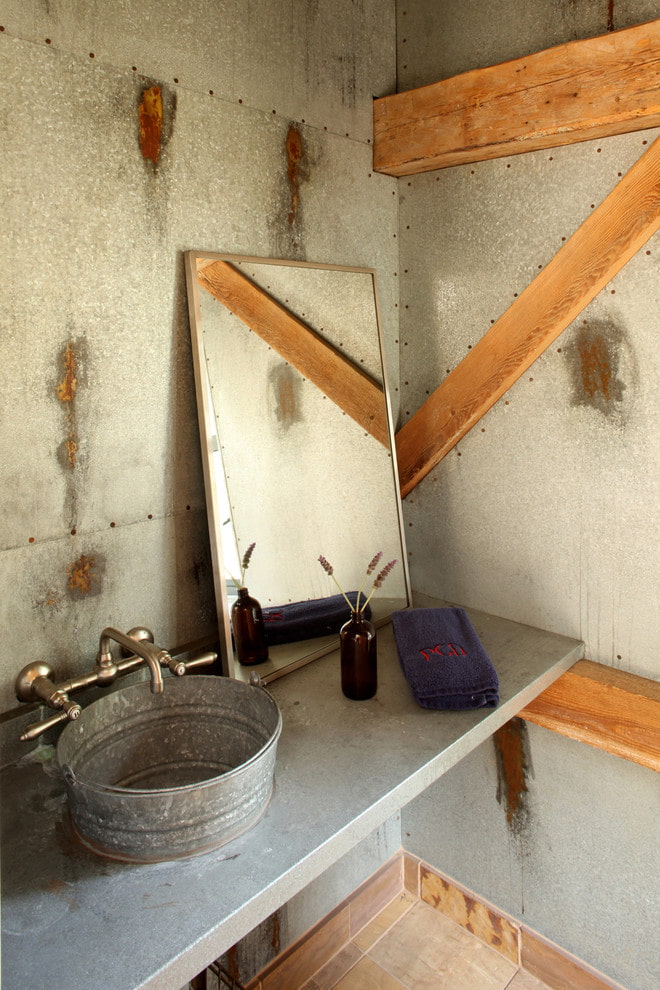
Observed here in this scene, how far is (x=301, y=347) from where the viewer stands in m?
1.74

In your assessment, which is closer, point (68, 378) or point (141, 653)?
point (141, 653)

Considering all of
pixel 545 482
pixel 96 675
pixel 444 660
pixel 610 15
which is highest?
pixel 610 15

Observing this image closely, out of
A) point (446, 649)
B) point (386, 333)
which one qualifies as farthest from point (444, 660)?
point (386, 333)

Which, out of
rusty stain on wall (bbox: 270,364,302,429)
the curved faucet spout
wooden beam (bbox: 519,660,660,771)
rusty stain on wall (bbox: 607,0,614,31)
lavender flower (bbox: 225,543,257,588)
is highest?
rusty stain on wall (bbox: 607,0,614,31)

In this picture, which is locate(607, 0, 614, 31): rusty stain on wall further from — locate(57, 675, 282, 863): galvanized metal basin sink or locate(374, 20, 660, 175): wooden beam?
locate(57, 675, 282, 863): galvanized metal basin sink

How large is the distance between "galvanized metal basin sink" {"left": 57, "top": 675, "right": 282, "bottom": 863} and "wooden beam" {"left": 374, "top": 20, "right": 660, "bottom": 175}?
1.41 m

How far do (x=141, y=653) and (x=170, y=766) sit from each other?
279 millimetres

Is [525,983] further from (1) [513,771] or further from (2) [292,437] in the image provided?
(2) [292,437]

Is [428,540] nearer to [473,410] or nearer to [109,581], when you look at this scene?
[473,410]

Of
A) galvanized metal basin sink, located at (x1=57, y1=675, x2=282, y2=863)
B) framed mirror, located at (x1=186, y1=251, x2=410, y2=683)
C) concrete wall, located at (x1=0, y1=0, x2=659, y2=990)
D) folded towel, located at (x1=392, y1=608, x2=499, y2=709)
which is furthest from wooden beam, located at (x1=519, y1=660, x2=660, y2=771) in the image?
galvanized metal basin sink, located at (x1=57, y1=675, x2=282, y2=863)

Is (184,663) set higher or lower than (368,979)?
higher

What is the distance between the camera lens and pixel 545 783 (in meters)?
1.86

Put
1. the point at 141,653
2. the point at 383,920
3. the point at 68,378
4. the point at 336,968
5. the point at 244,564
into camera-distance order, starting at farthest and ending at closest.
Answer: the point at 383,920, the point at 336,968, the point at 244,564, the point at 68,378, the point at 141,653

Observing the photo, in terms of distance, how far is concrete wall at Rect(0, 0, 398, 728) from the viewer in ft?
4.10
